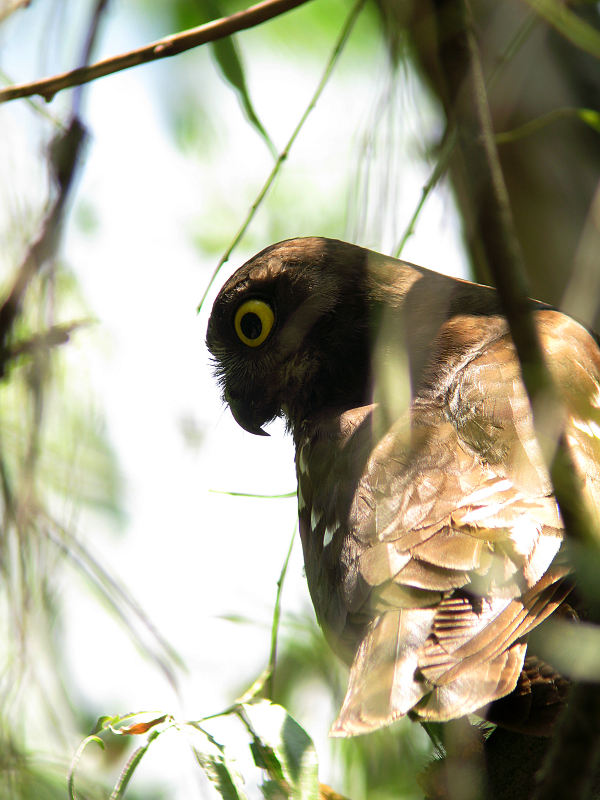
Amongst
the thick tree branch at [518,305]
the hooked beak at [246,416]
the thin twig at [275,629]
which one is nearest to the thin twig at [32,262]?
the thin twig at [275,629]

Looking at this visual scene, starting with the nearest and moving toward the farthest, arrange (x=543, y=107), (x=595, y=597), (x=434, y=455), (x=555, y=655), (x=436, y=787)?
(x=595, y=597)
(x=555, y=655)
(x=436, y=787)
(x=434, y=455)
(x=543, y=107)

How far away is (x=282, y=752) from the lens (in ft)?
6.19

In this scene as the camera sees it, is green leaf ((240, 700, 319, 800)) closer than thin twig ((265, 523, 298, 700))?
Yes

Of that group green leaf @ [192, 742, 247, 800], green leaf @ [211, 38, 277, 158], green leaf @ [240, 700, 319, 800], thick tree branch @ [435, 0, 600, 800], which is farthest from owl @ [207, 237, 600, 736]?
green leaf @ [211, 38, 277, 158]

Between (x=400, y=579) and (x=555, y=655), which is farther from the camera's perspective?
(x=400, y=579)

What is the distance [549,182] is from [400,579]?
→ 2.81 metres

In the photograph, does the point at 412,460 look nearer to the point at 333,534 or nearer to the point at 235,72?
the point at 333,534

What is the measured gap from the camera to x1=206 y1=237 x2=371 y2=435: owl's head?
340 cm

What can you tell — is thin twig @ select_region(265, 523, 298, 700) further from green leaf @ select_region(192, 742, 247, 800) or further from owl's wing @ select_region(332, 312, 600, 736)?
green leaf @ select_region(192, 742, 247, 800)

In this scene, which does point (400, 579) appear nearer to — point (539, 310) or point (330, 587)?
point (330, 587)

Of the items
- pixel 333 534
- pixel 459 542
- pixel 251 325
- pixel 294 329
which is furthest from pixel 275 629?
pixel 251 325

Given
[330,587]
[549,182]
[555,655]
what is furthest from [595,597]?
[549,182]

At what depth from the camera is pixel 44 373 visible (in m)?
2.17

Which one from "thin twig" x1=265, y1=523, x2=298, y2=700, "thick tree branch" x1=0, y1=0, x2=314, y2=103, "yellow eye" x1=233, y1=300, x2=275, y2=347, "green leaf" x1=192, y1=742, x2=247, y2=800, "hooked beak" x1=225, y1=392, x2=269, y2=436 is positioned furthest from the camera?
"hooked beak" x1=225, y1=392, x2=269, y2=436
